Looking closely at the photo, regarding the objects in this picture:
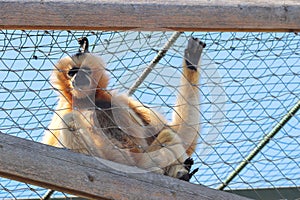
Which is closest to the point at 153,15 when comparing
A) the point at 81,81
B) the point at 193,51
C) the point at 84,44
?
the point at 193,51

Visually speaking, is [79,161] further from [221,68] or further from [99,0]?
[221,68]

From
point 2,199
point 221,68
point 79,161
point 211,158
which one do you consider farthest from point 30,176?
point 2,199

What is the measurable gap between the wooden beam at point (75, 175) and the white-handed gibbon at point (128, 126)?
1.30 m

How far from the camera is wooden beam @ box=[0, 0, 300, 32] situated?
11.2ft

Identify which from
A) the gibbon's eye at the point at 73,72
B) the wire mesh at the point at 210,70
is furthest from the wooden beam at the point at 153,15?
the gibbon's eye at the point at 73,72

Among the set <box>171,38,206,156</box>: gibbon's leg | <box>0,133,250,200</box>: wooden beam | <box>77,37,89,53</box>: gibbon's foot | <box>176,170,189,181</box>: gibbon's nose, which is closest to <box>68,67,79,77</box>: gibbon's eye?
<box>77,37,89,53</box>: gibbon's foot

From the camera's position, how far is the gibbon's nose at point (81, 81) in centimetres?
547

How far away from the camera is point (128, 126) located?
5.06 m

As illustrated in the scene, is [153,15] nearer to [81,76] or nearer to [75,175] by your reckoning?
[75,175]

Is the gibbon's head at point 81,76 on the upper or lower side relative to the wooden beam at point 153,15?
upper

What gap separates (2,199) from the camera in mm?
5199

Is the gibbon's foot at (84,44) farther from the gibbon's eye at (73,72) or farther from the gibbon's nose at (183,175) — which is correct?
the gibbon's nose at (183,175)

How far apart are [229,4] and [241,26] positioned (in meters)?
0.14

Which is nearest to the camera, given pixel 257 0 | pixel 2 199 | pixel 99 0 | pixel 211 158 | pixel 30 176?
pixel 30 176
